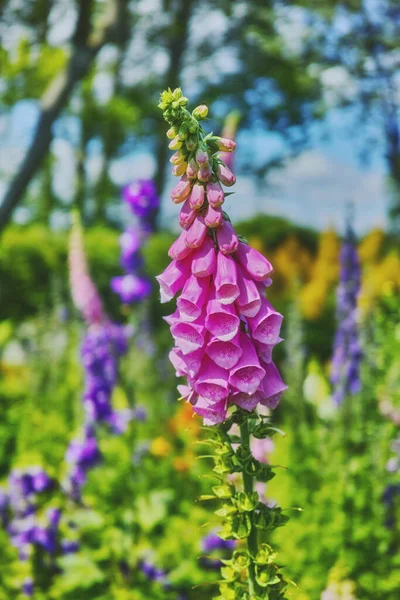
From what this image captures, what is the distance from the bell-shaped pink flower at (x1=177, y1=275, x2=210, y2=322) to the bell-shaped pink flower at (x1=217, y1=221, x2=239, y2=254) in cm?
10

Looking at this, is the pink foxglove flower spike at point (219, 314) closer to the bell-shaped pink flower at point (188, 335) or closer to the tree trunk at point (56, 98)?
the bell-shaped pink flower at point (188, 335)

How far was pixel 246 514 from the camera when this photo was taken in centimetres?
172

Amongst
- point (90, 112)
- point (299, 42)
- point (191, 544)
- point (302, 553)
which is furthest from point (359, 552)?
point (299, 42)

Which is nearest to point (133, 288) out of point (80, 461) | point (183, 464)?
point (80, 461)

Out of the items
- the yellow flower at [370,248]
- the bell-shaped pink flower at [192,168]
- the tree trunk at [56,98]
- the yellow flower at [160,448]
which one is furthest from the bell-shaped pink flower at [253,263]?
the yellow flower at [370,248]

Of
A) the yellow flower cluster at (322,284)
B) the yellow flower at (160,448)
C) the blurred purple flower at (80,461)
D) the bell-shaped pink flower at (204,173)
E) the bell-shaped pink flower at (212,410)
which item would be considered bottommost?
the bell-shaped pink flower at (212,410)

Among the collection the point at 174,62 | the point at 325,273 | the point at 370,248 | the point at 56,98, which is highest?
the point at 174,62

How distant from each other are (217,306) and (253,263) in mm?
139

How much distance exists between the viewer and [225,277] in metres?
1.58

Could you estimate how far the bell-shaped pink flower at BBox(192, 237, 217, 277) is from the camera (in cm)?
159

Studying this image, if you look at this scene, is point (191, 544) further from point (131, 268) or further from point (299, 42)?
point (299, 42)

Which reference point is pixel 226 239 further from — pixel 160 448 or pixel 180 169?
pixel 160 448

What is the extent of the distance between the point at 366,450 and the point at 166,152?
15.1 meters

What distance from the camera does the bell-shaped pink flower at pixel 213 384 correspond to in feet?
5.22
